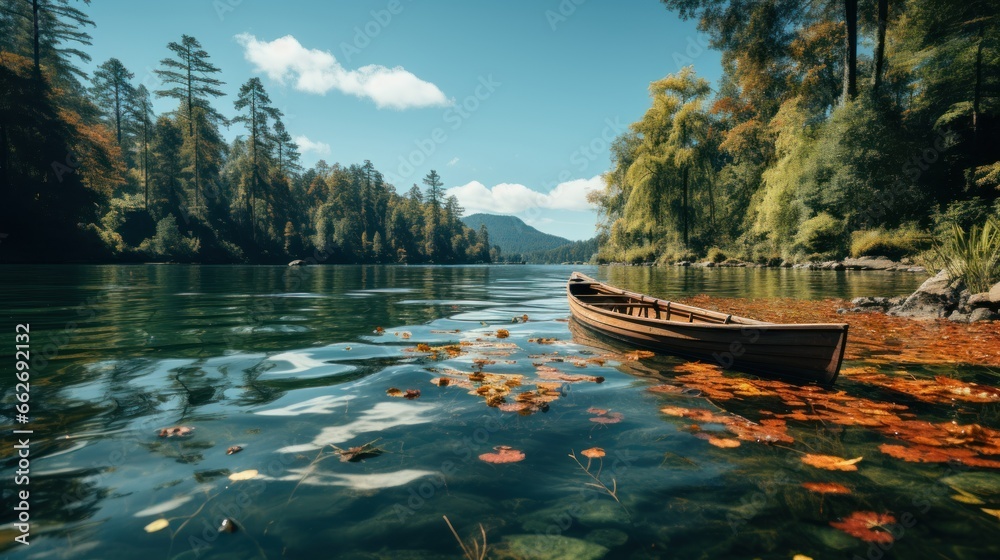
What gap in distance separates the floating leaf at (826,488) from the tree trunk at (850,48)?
89.0ft

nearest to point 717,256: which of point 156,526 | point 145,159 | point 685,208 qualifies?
point 685,208

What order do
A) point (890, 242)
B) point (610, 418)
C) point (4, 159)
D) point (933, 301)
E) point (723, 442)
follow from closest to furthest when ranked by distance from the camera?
1. point (723, 442)
2. point (610, 418)
3. point (933, 301)
4. point (890, 242)
5. point (4, 159)

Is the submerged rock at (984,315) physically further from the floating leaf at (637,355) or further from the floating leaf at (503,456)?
the floating leaf at (503,456)

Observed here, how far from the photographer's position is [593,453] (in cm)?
325

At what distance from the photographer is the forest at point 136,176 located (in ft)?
109

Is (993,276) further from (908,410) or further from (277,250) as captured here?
(277,250)

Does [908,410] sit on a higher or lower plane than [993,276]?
lower

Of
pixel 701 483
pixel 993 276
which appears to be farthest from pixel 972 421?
pixel 993 276

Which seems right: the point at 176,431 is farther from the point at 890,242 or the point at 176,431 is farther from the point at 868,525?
the point at 890,242

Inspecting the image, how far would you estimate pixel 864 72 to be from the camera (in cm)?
3288

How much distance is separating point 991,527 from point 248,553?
3798 millimetres

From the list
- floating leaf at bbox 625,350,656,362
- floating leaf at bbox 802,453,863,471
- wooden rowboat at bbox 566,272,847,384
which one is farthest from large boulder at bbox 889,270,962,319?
floating leaf at bbox 802,453,863,471

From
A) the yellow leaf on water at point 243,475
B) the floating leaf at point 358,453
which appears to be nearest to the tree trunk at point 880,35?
the floating leaf at point 358,453

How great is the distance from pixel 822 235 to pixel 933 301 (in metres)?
21.2
